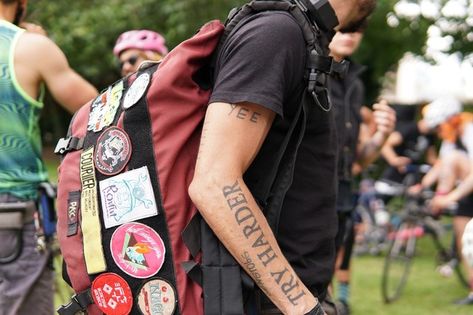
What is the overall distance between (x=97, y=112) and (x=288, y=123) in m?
0.55

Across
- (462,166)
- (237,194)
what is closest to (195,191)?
(237,194)

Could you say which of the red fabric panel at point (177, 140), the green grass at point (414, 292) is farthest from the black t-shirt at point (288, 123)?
the green grass at point (414, 292)

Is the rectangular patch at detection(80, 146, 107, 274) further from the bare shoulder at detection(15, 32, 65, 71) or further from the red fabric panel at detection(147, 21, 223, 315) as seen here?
the bare shoulder at detection(15, 32, 65, 71)

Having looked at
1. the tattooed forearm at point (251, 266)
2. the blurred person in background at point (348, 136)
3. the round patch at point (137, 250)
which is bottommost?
the blurred person in background at point (348, 136)

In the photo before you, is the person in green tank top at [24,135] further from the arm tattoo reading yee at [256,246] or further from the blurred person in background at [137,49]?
the blurred person in background at [137,49]

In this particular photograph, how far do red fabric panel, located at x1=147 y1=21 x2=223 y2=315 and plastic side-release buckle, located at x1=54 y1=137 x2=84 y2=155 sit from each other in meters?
0.29

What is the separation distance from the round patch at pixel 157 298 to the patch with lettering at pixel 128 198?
178 mm

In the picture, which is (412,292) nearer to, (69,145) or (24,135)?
(24,135)

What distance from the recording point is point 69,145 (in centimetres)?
232

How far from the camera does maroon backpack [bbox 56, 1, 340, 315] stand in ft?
6.88

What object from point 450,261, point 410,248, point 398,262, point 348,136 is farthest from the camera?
point 450,261

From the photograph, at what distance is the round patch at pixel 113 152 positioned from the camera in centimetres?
215

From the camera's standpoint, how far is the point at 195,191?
2021mm

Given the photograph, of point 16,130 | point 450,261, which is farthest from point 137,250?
point 450,261
